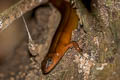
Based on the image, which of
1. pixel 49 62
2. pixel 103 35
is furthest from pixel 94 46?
pixel 49 62

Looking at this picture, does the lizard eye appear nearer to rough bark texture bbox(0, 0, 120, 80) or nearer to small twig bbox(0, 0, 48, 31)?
rough bark texture bbox(0, 0, 120, 80)

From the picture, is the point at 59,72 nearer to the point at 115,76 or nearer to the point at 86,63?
the point at 86,63

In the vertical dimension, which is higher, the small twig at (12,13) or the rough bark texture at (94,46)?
the small twig at (12,13)

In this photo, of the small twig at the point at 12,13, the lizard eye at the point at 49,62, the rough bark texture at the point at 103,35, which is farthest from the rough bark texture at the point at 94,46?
the small twig at the point at 12,13

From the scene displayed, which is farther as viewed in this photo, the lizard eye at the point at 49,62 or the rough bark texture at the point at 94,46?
the lizard eye at the point at 49,62

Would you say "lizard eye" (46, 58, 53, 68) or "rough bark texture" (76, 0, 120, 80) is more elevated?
"rough bark texture" (76, 0, 120, 80)

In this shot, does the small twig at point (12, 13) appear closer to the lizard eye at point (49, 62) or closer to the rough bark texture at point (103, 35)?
the rough bark texture at point (103, 35)

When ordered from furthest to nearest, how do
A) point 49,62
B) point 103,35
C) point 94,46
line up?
point 49,62 → point 94,46 → point 103,35

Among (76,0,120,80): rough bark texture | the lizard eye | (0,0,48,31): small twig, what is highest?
(0,0,48,31): small twig

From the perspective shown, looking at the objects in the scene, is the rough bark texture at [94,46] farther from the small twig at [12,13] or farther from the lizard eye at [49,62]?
the small twig at [12,13]

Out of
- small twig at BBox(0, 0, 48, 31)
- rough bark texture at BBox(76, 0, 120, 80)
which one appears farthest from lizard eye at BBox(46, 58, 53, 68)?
small twig at BBox(0, 0, 48, 31)

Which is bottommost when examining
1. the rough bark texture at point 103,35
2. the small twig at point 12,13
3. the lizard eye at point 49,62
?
the lizard eye at point 49,62

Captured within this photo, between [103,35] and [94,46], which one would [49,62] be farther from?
[103,35]
